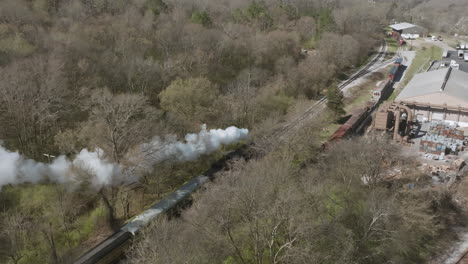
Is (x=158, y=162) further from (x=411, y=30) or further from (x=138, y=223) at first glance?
(x=411, y=30)

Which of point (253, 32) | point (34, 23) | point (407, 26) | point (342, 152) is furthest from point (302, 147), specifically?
point (407, 26)

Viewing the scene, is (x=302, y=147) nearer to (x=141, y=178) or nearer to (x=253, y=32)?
(x=141, y=178)

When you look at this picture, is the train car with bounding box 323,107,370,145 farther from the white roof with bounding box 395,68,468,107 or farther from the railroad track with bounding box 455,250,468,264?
the railroad track with bounding box 455,250,468,264

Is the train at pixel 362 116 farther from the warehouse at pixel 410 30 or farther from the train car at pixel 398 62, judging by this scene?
the warehouse at pixel 410 30

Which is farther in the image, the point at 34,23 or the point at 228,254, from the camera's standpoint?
the point at 34,23

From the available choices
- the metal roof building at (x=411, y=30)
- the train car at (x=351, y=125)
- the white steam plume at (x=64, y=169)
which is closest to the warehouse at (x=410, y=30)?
the metal roof building at (x=411, y=30)

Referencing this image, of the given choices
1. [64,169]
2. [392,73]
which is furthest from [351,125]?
[64,169]

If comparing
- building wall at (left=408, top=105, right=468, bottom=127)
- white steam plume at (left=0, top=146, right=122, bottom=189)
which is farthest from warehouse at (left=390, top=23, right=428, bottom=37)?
white steam plume at (left=0, top=146, right=122, bottom=189)
